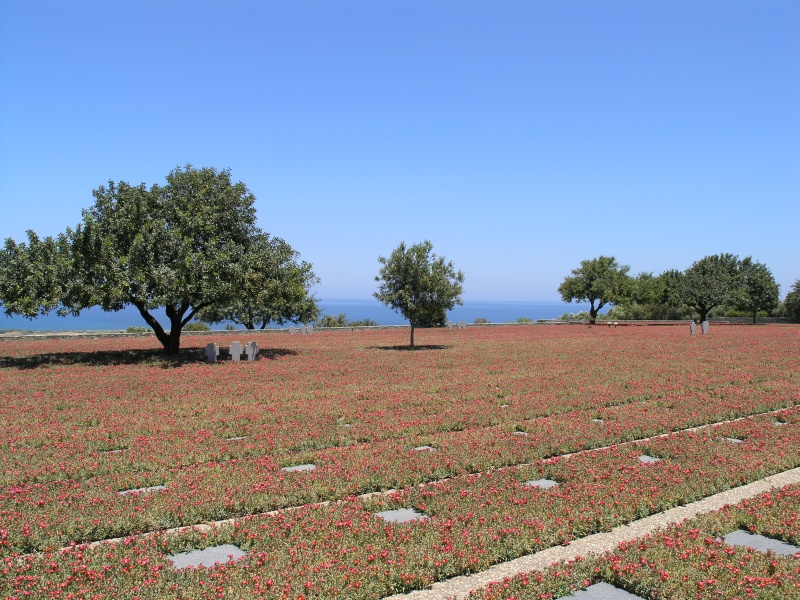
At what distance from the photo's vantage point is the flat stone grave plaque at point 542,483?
8135 mm

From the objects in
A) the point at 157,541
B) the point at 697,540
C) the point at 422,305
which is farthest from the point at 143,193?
the point at 697,540

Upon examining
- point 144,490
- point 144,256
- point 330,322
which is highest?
point 144,256

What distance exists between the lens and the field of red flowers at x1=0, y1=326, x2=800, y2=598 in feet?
18.3

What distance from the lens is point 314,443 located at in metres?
10.6

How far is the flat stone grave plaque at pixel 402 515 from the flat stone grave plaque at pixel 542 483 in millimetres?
1826

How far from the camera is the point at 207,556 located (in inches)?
232

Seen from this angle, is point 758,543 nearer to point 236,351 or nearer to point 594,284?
point 236,351

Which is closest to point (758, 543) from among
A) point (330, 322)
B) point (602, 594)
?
point (602, 594)

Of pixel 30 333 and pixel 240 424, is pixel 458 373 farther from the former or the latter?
pixel 30 333

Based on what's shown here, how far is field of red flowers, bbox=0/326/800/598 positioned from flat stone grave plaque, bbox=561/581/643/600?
0.84 meters

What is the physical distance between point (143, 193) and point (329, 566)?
24.2 m

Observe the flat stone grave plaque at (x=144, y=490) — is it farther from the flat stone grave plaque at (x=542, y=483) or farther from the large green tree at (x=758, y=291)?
the large green tree at (x=758, y=291)

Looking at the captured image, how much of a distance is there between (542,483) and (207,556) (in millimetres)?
4640

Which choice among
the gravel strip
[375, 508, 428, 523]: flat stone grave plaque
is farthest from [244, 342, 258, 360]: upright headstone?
the gravel strip
